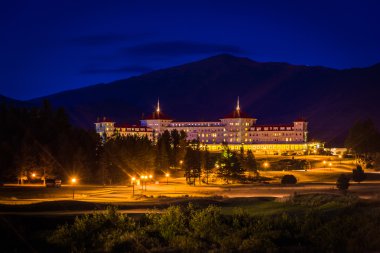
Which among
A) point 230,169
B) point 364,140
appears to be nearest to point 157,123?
point 364,140

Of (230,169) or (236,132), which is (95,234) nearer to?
(230,169)

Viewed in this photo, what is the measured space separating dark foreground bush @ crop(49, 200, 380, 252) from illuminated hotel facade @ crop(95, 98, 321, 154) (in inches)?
5384

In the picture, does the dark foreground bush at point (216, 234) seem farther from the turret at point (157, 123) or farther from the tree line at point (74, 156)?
the turret at point (157, 123)

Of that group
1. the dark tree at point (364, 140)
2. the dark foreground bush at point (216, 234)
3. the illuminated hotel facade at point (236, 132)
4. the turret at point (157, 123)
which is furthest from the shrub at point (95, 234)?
the turret at point (157, 123)

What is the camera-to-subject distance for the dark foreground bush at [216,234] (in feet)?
72.2

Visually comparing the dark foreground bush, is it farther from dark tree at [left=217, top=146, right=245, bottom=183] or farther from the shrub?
dark tree at [left=217, top=146, right=245, bottom=183]

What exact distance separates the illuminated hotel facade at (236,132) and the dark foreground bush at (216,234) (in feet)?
449

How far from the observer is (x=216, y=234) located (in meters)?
23.9

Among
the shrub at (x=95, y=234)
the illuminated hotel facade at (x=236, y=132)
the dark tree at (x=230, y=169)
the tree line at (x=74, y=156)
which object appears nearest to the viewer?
the shrub at (x=95, y=234)

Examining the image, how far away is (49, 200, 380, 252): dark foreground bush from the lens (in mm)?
22016

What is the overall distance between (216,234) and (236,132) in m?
155

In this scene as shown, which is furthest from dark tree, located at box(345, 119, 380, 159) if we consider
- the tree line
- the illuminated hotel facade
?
the illuminated hotel facade

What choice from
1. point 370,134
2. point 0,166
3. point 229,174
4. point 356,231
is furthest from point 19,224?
point 370,134

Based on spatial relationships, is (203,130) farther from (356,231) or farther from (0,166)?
(356,231)
